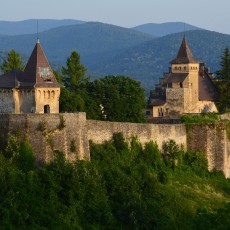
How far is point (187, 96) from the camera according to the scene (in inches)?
2456

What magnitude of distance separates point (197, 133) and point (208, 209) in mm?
8205

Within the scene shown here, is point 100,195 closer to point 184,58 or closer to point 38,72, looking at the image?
point 38,72

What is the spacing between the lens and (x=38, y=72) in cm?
4103

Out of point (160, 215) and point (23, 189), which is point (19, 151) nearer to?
point (23, 189)

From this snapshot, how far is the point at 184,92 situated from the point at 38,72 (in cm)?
2261

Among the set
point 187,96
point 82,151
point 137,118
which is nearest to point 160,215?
point 82,151

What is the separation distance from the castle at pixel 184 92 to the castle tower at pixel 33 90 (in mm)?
19388

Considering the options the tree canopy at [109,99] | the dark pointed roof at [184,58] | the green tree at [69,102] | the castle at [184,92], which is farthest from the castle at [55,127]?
the dark pointed roof at [184,58]

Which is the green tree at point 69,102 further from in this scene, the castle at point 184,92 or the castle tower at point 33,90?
the castle at point 184,92

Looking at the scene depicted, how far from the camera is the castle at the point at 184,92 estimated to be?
61750 mm

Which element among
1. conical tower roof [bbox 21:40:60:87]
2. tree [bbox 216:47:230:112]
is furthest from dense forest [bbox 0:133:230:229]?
tree [bbox 216:47:230:112]

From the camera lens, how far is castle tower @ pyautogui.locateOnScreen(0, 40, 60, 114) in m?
40.6

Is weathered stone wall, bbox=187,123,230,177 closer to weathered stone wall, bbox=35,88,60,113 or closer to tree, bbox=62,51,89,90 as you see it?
weathered stone wall, bbox=35,88,60,113

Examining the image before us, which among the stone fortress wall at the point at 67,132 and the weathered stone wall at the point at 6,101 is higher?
the weathered stone wall at the point at 6,101
